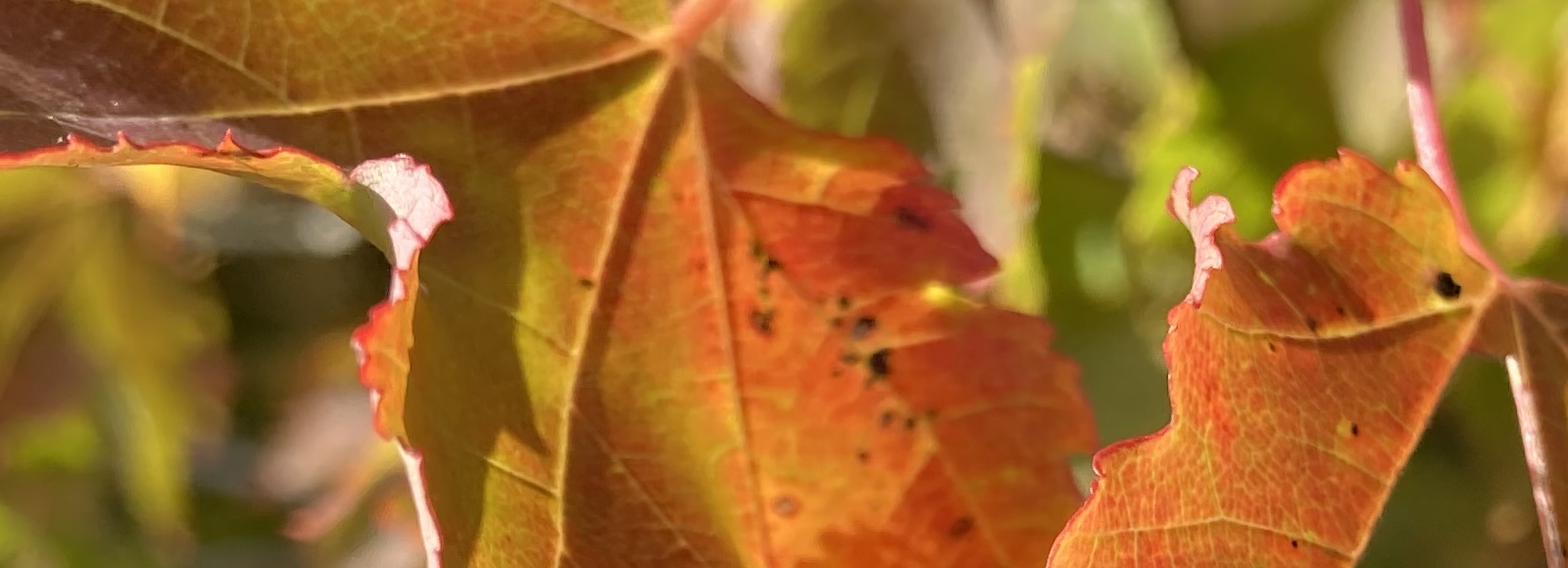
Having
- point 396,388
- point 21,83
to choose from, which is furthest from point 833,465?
point 21,83

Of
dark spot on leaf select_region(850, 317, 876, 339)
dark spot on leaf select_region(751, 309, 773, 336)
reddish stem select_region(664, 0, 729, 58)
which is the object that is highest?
reddish stem select_region(664, 0, 729, 58)

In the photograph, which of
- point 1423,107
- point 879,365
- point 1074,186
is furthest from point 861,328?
point 1074,186

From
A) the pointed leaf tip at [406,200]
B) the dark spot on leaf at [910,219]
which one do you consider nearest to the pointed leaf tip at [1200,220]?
the dark spot on leaf at [910,219]

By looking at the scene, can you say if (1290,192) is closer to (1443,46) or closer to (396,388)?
(396,388)

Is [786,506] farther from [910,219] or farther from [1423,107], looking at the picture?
[1423,107]

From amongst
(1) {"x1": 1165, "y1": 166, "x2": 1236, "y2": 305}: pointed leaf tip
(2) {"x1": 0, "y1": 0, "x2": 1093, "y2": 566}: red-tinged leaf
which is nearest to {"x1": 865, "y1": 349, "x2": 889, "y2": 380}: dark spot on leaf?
(2) {"x1": 0, "y1": 0, "x2": 1093, "y2": 566}: red-tinged leaf

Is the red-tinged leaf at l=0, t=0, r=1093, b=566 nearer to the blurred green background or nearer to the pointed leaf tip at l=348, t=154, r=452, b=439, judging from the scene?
the pointed leaf tip at l=348, t=154, r=452, b=439

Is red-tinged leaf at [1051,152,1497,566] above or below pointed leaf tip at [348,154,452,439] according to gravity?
→ above
